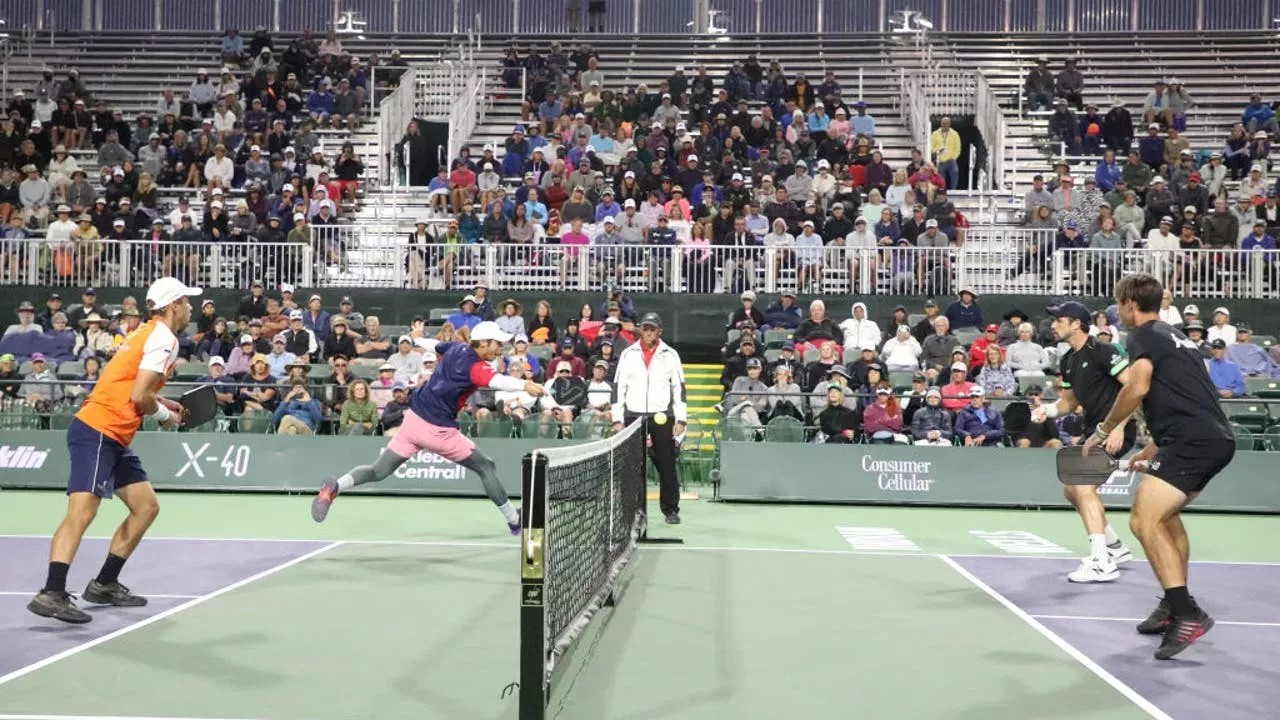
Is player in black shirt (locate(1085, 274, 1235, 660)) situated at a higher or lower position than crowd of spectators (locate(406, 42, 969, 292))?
lower

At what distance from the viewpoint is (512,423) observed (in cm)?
1820

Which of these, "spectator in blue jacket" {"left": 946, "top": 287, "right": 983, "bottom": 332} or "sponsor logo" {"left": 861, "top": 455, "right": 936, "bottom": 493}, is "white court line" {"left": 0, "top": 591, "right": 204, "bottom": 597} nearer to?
"sponsor logo" {"left": 861, "top": 455, "right": 936, "bottom": 493}

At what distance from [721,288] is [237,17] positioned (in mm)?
21131

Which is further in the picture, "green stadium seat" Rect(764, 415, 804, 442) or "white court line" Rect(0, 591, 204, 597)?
"green stadium seat" Rect(764, 415, 804, 442)

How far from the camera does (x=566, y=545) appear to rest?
7.39 metres

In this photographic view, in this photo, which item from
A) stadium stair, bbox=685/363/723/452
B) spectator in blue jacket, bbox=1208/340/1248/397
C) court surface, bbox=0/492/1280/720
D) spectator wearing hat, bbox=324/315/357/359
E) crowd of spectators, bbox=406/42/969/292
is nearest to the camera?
court surface, bbox=0/492/1280/720

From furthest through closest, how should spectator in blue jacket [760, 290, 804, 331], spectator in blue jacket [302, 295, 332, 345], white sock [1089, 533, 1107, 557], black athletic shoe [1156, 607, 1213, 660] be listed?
1. spectator in blue jacket [760, 290, 804, 331]
2. spectator in blue jacket [302, 295, 332, 345]
3. white sock [1089, 533, 1107, 557]
4. black athletic shoe [1156, 607, 1213, 660]

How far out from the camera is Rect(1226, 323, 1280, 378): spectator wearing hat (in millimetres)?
20641

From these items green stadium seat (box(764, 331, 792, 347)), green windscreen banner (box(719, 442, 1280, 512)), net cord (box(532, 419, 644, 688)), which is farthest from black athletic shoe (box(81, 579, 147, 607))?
green stadium seat (box(764, 331, 792, 347))

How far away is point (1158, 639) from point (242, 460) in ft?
42.3

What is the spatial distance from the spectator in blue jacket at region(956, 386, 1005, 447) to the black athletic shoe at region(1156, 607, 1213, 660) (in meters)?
9.91

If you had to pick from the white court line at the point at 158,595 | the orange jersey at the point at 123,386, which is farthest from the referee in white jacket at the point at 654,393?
the orange jersey at the point at 123,386

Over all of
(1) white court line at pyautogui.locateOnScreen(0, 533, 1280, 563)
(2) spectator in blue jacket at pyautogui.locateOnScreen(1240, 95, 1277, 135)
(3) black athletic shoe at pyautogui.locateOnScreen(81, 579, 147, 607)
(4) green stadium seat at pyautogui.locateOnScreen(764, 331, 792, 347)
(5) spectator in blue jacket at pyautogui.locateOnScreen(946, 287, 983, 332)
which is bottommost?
(1) white court line at pyautogui.locateOnScreen(0, 533, 1280, 563)

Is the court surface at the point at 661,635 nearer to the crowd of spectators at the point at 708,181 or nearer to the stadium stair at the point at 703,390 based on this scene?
the stadium stair at the point at 703,390
